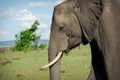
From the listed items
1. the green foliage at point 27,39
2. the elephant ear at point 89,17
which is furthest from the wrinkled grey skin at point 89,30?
the green foliage at point 27,39

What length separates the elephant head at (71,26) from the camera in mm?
6035

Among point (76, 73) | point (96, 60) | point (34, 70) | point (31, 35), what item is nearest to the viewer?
point (96, 60)

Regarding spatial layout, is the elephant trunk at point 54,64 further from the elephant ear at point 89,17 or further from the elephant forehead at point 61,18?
the elephant ear at point 89,17

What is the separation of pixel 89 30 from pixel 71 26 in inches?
11.0

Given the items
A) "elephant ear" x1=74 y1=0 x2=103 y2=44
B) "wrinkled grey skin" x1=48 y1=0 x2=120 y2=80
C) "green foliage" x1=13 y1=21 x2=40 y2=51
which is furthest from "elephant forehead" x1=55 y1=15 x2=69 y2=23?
"green foliage" x1=13 y1=21 x2=40 y2=51

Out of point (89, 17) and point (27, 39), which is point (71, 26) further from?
point (27, 39)

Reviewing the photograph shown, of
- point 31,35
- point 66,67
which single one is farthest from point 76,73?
point 31,35

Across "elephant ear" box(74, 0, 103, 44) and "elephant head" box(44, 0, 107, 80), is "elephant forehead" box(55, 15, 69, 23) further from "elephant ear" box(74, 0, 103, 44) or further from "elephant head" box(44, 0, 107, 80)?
"elephant ear" box(74, 0, 103, 44)

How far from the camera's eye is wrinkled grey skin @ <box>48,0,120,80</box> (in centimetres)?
600

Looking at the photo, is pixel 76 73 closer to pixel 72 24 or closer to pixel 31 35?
pixel 72 24

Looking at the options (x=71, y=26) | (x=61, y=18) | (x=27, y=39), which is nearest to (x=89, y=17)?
(x=71, y=26)

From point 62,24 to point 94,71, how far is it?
3.17 ft

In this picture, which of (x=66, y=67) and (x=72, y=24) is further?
(x=66, y=67)

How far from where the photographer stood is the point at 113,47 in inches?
237
